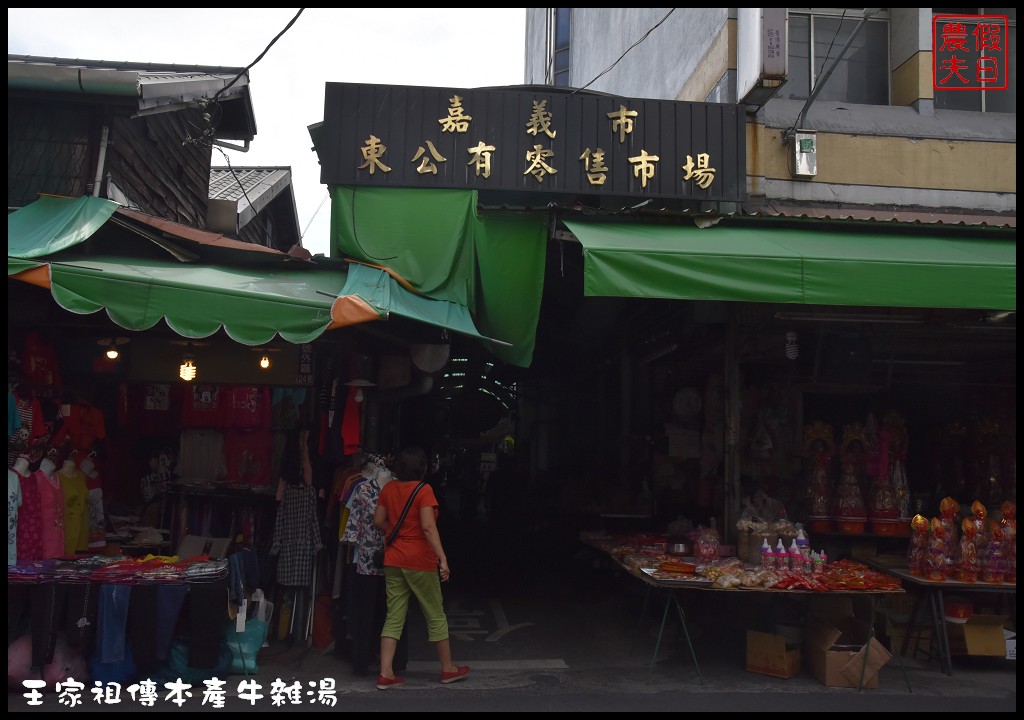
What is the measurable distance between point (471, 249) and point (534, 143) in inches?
63.5

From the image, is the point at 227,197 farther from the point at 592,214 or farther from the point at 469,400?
the point at 592,214

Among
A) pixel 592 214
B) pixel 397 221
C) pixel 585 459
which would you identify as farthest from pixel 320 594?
pixel 585 459

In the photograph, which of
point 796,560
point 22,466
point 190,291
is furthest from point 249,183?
point 796,560

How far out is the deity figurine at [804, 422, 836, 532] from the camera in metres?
9.43

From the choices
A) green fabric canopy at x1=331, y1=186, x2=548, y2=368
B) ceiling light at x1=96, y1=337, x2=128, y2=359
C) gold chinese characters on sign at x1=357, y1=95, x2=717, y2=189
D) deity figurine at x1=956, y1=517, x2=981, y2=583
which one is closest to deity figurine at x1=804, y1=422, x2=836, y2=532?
deity figurine at x1=956, y1=517, x2=981, y2=583

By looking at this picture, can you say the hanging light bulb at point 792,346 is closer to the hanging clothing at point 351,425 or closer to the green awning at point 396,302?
the green awning at point 396,302

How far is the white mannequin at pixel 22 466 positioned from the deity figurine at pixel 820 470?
8110 millimetres

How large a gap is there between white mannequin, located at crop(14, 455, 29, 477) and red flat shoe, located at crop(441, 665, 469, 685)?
3.97 m

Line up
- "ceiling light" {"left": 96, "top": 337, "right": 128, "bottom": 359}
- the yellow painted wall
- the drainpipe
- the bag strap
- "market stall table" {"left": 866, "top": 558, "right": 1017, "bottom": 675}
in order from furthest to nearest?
the yellow painted wall, the drainpipe, "ceiling light" {"left": 96, "top": 337, "right": 128, "bottom": 359}, "market stall table" {"left": 866, "top": 558, "right": 1017, "bottom": 675}, the bag strap

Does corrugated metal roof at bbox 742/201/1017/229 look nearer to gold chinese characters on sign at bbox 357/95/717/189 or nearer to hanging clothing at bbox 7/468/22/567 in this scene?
gold chinese characters on sign at bbox 357/95/717/189

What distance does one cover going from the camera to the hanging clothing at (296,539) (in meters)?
7.77

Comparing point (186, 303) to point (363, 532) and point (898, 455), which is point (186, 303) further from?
point (898, 455)

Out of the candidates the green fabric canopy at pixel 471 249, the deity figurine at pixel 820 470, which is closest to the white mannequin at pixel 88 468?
the green fabric canopy at pixel 471 249

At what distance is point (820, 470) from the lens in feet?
31.5
